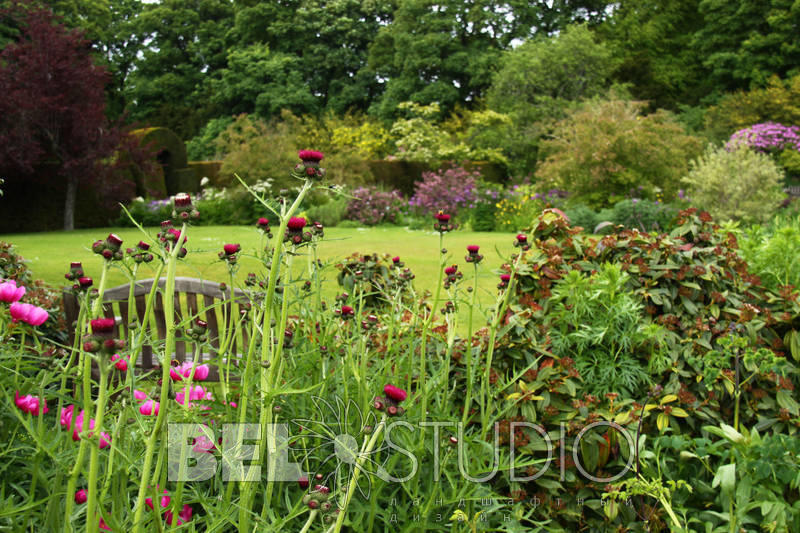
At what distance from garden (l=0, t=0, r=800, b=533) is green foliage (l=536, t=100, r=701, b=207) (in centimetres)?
7

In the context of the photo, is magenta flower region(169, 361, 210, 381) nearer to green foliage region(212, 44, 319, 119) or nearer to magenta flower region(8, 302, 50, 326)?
magenta flower region(8, 302, 50, 326)

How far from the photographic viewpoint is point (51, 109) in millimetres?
12156

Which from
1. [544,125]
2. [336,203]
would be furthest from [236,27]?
[336,203]

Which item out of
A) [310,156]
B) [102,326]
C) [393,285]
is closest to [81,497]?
[102,326]

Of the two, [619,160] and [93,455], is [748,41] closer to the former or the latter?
[619,160]

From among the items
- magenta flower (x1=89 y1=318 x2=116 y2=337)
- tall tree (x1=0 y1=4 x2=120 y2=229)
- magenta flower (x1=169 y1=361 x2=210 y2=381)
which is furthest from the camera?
tall tree (x1=0 y1=4 x2=120 y2=229)

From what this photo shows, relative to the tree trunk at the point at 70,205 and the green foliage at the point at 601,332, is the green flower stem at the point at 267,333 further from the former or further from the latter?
the tree trunk at the point at 70,205

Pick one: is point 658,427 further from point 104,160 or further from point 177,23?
point 177,23

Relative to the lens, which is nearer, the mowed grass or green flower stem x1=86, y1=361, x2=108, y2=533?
green flower stem x1=86, y1=361, x2=108, y2=533

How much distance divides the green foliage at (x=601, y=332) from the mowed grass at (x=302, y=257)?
2.73 meters

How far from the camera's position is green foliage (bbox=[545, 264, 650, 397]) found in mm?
2273

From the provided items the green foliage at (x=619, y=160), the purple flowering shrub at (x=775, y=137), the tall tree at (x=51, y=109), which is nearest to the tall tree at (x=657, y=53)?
the purple flowering shrub at (x=775, y=137)

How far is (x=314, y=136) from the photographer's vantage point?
22.8 meters

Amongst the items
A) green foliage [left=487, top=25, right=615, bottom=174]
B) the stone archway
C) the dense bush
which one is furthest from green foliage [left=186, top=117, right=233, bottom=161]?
the dense bush
